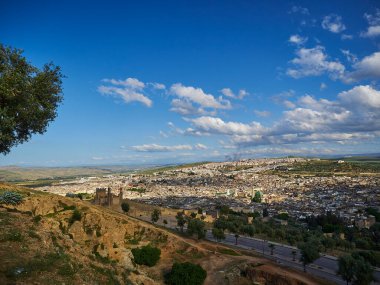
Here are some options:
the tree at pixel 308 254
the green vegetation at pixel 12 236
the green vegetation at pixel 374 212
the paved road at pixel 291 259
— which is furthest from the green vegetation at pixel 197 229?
the green vegetation at pixel 374 212

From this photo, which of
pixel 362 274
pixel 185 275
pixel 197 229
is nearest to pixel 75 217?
pixel 185 275

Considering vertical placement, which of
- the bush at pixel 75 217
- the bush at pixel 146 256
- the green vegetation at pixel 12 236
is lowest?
the bush at pixel 146 256

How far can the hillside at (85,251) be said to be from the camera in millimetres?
15180

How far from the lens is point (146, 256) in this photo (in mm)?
31250

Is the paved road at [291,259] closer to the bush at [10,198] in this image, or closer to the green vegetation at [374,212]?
the bush at [10,198]

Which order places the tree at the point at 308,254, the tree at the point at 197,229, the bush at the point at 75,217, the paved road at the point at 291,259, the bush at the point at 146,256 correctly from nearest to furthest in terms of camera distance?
the bush at the point at 75,217, the bush at the point at 146,256, the tree at the point at 308,254, the paved road at the point at 291,259, the tree at the point at 197,229

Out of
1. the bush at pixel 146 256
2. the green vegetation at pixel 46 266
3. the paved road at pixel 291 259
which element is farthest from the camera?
the paved road at pixel 291 259

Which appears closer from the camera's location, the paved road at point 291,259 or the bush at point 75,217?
the bush at point 75,217

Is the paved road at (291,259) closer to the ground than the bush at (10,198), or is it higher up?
closer to the ground

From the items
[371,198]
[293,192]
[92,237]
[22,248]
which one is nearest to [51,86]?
[92,237]

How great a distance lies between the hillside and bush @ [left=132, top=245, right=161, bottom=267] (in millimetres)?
668

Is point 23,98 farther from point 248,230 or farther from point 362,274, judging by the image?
point 248,230

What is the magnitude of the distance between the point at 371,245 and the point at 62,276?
209 ft

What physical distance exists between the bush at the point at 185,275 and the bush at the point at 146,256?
7.53ft
